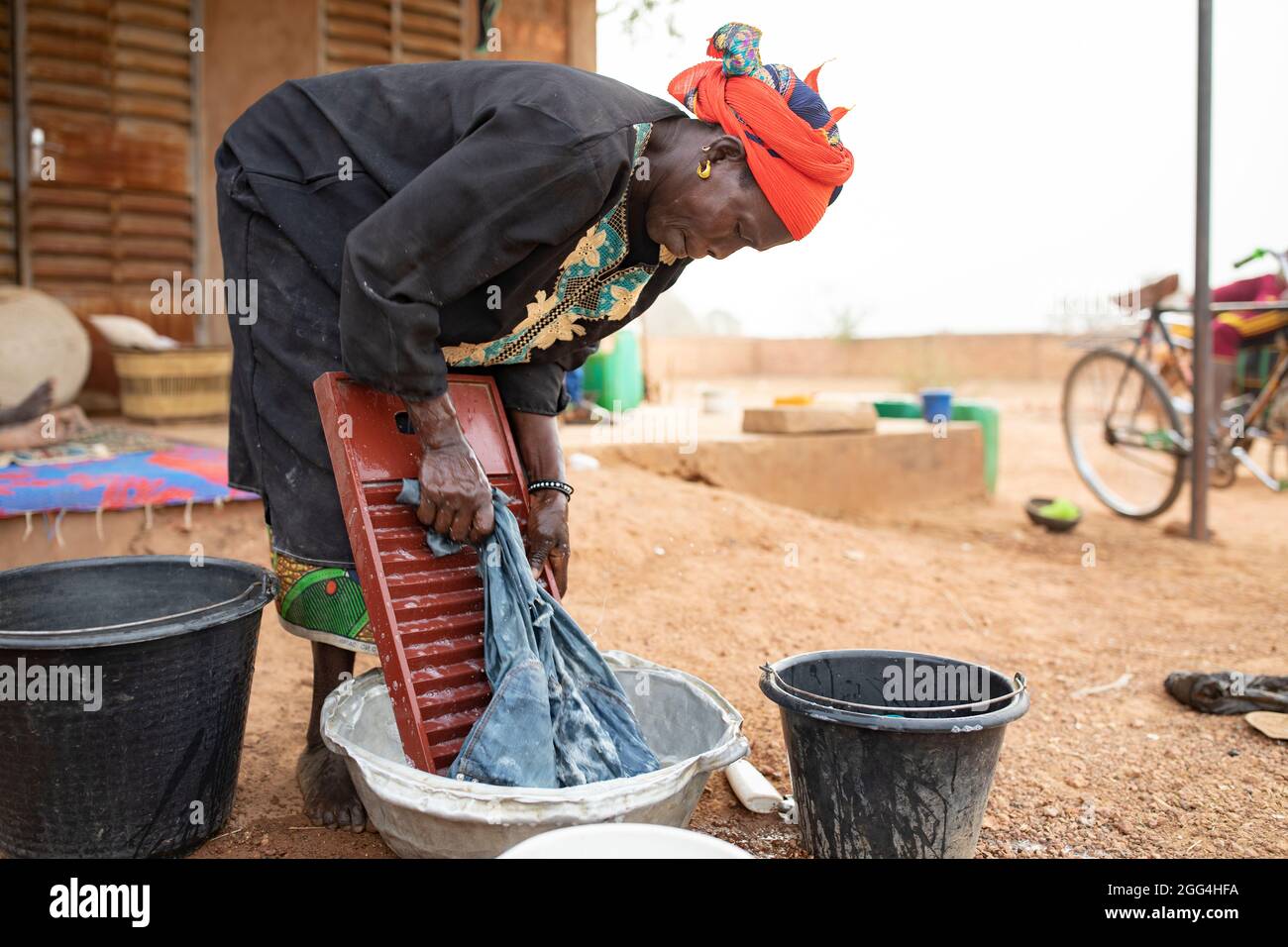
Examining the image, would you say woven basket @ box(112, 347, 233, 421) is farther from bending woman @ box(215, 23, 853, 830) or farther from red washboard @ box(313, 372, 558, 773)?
red washboard @ box(313, 372, 558, 773)

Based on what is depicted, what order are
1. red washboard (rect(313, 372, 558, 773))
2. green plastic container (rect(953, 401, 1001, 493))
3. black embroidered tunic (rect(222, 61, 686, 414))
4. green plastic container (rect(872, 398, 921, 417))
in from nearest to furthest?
black embroidered tunic (rect(222, 61, 686, 414))
red washboard (rect(313, 372, 558, 773))
green plastic container (rect(953, 401, 1001, 493))
green plastic container (rect(872, 398, 921, 417))

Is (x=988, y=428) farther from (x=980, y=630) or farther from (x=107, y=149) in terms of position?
(x=107, y=149)

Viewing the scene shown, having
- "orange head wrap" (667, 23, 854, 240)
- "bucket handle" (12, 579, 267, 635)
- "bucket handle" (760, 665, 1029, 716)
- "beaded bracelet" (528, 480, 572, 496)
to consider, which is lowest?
"bucket handle" (760, 665, 1029, 716)

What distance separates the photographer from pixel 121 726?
1.75 meters

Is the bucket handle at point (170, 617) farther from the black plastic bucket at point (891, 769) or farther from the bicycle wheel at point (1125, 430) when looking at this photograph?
the bicycle wheel at point (1125, 430)

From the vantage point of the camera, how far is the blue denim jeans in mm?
1635

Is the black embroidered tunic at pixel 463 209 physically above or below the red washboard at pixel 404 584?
above

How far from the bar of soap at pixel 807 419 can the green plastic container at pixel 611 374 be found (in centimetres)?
100

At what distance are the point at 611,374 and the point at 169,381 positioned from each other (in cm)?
266

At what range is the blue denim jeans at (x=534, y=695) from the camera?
163 cm

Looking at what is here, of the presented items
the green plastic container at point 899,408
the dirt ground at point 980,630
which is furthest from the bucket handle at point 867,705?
the green plastic container at point 899,408

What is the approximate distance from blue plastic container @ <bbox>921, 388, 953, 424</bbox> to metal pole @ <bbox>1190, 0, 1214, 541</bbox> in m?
1.88

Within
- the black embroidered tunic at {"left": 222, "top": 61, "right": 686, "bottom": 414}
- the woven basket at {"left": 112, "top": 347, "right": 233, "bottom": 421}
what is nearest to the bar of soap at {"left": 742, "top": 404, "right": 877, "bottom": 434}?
the woven basket at {"left": 112, "top": 347, "right": 233, "bottom": 421}
